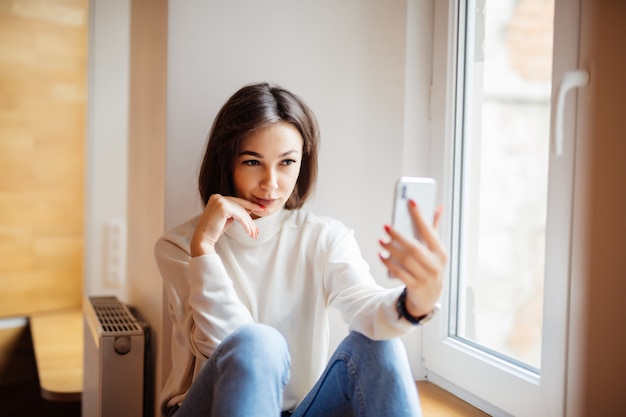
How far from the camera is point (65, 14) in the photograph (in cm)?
279

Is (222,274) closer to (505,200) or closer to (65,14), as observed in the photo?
(505,200)

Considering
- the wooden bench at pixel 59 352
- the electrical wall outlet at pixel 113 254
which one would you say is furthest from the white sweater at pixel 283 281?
the electrical wall outlet at pixel 113 254

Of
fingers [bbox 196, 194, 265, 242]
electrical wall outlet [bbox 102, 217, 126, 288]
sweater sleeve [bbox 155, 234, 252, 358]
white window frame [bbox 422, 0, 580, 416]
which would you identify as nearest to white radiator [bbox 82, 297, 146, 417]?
sweater sleeve [bbox 155, 234, 252, 358]

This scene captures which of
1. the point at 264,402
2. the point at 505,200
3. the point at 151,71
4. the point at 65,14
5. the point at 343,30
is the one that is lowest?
the point at 264,402

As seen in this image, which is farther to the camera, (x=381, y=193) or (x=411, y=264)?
(x=381, y=193)

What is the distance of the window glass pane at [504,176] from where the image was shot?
124cm

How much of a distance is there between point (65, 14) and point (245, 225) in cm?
203

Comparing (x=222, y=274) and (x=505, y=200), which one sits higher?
(x=505, y=200)

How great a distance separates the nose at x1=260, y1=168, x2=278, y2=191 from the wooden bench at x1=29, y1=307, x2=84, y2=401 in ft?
3.56

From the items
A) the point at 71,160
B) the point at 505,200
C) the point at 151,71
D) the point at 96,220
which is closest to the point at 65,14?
the point at 71,160

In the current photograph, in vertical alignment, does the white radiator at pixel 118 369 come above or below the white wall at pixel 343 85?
below

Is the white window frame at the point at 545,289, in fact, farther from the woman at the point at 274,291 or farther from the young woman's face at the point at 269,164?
the young woman's face at the point at 269,164

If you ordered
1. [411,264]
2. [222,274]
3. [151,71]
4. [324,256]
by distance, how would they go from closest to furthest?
[411,264]
[222,274]
[324,256]
[151,71]

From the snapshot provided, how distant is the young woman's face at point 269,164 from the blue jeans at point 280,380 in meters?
0.31
